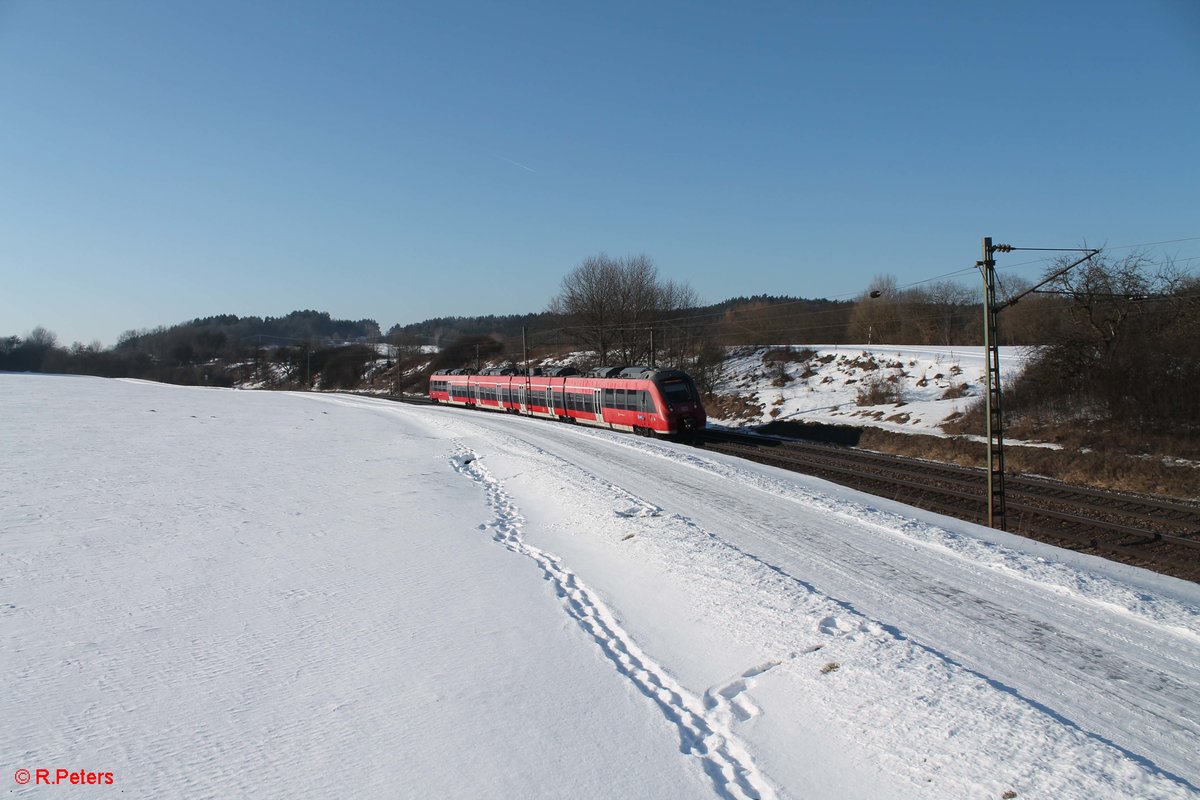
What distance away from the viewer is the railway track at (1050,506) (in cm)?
1307

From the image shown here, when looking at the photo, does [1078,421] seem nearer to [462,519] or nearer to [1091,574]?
[1091,574]

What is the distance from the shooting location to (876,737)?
16.2 ft

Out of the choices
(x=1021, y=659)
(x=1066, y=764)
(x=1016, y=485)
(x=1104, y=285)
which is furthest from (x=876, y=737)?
(x=1104, y=285)

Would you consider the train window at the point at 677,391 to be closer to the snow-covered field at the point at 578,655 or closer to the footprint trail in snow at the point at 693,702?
the snow-covered field at the point at 578,655

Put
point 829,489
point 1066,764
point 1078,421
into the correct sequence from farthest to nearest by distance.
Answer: point 1078,421, point 829,489, point 1066,764

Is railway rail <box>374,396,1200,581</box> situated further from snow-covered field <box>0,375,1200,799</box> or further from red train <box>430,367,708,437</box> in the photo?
red train <box>430,367,708,437</box>

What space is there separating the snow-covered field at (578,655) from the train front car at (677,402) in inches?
667

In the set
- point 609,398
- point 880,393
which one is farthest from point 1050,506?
point 880,393

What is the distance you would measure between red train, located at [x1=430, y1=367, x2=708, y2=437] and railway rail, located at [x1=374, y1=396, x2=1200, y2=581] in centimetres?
547

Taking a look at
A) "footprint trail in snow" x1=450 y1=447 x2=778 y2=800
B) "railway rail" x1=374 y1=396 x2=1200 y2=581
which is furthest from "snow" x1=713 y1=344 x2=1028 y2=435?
"footprint trail in snow" x1=450 y1=447 x2=778 y2=800

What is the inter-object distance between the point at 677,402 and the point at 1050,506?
635 inches

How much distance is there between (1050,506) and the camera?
664 inches

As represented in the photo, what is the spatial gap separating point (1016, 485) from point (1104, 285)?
15.1 meters

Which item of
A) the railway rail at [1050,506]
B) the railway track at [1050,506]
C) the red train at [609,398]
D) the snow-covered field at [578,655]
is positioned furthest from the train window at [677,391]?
the snow-covered field at [578,655]
